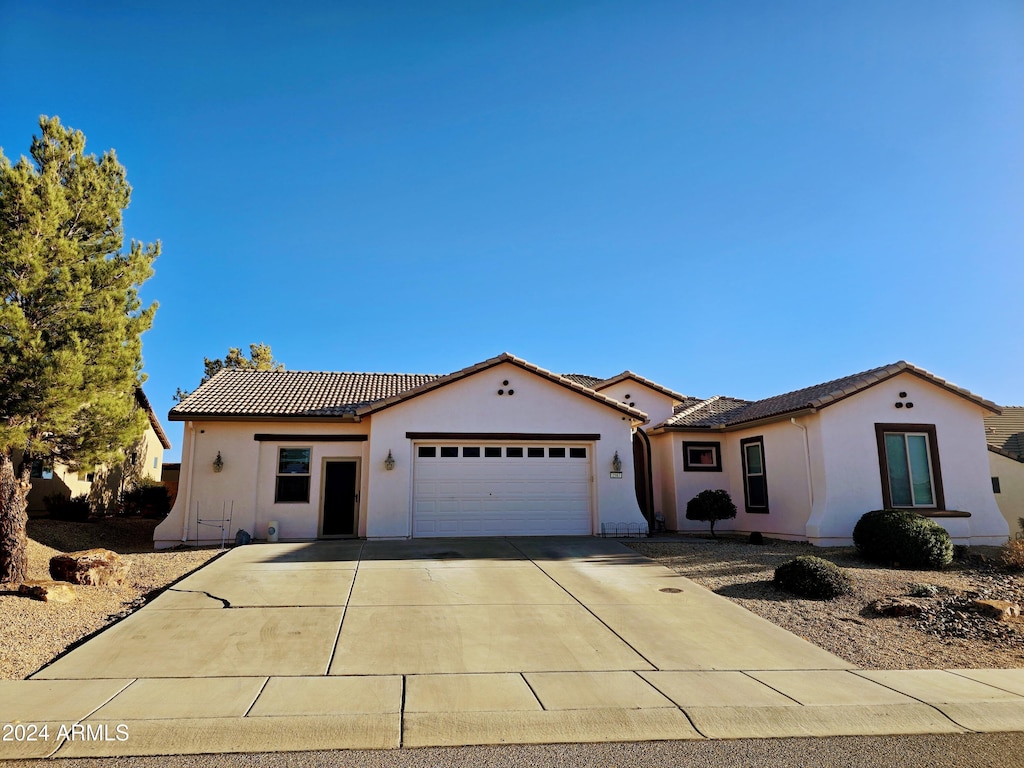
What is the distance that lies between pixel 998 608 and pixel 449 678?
8091 mm

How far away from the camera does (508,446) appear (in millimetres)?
17016

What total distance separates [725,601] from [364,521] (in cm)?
964

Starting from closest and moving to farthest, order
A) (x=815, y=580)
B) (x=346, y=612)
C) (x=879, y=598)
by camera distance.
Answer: (x=346, y=612)
(x=879, y=598)
(x=815, y=580)

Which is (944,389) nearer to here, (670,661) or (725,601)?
(725,601)

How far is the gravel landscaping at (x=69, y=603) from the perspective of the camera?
742 centimetres

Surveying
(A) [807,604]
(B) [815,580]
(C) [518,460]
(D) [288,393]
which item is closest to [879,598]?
(B) [815,580]

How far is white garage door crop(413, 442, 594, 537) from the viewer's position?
16406 mm

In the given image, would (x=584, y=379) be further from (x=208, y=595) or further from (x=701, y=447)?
(x=208, y=595)

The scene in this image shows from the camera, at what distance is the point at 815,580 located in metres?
10.4

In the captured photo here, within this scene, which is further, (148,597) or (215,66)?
(215,66)

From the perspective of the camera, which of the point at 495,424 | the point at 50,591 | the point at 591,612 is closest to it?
the point at 591,612

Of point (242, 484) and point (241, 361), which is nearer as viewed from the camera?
point (242, 484)

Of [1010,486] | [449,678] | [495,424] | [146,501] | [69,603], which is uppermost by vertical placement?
[495,424]

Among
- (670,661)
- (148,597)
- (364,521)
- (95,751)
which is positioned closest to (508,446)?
(364,521)
